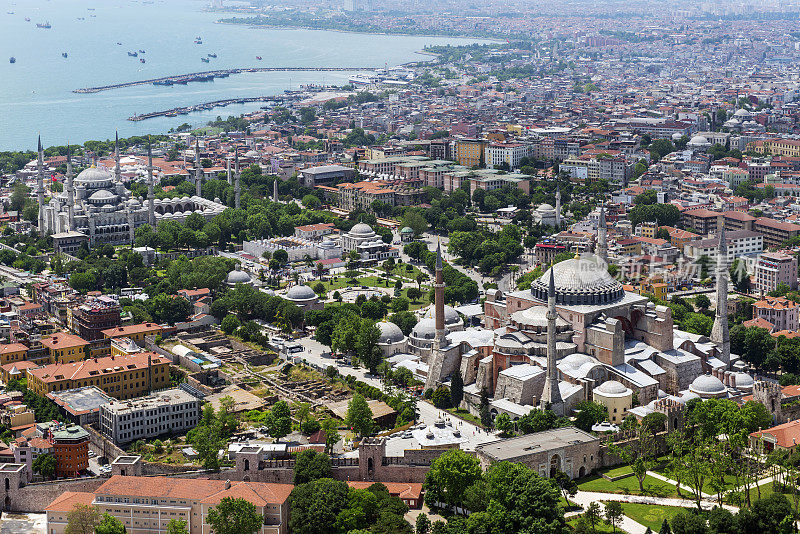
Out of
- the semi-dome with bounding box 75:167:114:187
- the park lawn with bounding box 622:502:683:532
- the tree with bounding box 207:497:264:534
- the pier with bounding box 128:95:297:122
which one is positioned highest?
the semi-dome with bounding box 75:167:114:187

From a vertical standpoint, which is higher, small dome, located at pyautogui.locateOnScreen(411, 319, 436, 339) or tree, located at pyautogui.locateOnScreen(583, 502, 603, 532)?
small dome, located at pyautogui.locateOnScreen(411, 319, 436, 339)

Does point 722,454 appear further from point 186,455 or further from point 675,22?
point 675,22

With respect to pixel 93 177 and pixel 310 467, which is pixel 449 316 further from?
pixel 93 177

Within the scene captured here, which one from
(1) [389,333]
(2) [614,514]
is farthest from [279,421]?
(2) [614,514]

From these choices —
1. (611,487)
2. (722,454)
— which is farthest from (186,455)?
(722,454)

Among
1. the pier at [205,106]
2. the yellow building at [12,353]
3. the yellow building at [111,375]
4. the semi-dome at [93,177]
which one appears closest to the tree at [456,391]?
the yellow building at [111,375]

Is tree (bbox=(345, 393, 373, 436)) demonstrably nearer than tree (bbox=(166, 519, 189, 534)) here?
No

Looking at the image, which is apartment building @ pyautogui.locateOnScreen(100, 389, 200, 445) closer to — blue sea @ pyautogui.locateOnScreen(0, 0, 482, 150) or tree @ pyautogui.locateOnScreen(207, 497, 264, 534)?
tree @ pyautogui.locateOnScreen(207, 497, 264, 534)

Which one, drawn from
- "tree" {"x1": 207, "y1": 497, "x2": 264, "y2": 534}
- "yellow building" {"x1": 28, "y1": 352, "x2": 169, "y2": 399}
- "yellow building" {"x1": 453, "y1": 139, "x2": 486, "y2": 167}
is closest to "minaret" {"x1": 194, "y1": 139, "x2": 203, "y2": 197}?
"yellow building" {"x1": 453, "y1": 139, "x2": 486, "y2": 167}
